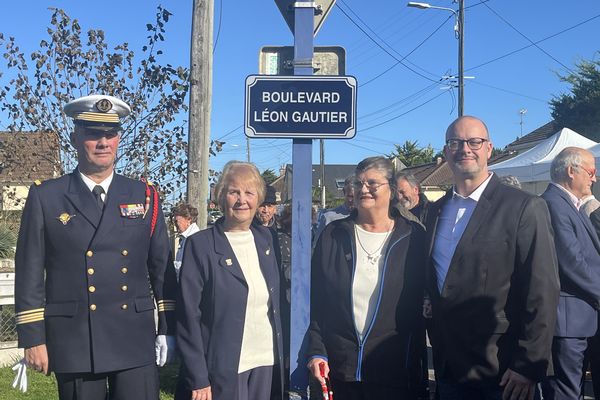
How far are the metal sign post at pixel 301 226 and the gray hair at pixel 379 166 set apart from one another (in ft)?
0.96

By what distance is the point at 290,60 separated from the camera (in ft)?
11.5

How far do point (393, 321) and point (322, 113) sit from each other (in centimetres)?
117

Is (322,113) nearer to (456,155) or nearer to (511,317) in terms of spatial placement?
(456,155)

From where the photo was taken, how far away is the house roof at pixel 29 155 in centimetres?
700

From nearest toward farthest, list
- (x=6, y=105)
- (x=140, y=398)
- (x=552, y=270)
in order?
(x=552, y=270), (x=140, y=398), (x=6, y=105)

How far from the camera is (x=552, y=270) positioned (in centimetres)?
301

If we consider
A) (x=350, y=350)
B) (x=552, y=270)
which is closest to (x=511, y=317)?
(x=552, y=270)

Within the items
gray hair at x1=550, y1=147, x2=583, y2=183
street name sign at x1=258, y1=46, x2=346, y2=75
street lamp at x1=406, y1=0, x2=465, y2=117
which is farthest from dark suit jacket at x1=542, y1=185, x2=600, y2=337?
street lamp at x1=406, y1=0, x2=465, y2=117

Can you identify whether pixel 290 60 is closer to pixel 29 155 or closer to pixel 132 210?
pixel 132 210

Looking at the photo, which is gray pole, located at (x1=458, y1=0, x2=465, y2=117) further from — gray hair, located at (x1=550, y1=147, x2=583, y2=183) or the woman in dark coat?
the woman in dark coat

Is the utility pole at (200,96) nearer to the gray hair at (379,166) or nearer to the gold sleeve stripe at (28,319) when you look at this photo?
the gray hair at (379,166)

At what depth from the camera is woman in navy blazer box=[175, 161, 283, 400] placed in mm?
3201

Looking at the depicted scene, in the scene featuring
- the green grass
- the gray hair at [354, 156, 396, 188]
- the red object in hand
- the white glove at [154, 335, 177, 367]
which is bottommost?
the green grass

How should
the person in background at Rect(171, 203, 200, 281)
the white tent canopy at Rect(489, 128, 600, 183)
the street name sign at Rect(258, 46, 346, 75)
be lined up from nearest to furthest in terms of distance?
the street name sign at Rect(258, 46, 346, 75) → the person in background at Rect(171, 203, 200, 281) → the white tent canopy at Rect(489, 128, 600, 183)
